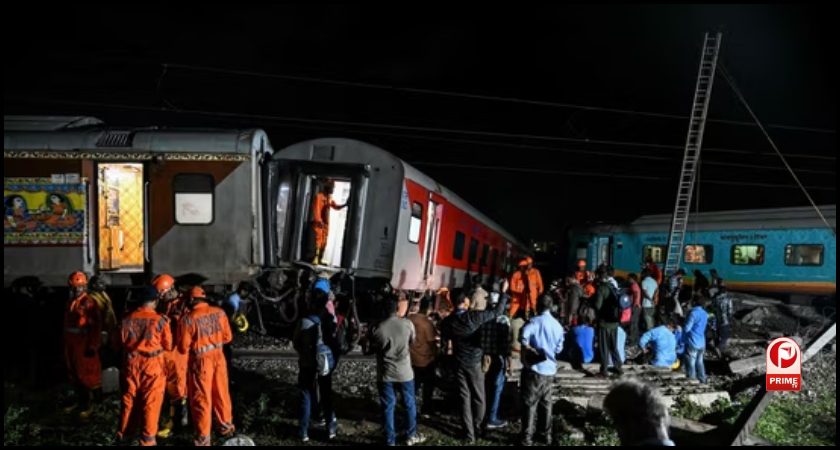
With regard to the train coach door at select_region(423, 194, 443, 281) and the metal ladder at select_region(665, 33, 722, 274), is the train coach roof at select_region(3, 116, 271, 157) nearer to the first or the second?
the train coach door at select_region(423, 194, 443, 281)

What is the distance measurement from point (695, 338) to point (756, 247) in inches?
392

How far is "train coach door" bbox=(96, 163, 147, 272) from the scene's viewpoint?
8719mm

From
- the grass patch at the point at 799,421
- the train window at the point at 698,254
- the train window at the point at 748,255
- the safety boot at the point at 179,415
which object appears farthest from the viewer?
the train window at the point at 698,254

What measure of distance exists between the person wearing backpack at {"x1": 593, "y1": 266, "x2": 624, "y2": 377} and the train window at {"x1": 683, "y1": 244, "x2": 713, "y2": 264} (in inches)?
421

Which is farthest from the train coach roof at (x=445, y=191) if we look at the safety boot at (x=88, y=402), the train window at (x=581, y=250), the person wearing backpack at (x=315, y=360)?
the safety boot at (x=88, y=402)

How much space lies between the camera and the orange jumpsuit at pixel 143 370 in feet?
16.8

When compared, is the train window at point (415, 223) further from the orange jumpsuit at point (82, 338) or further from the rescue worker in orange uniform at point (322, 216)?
the orange jumpsuit at point (82, 338)

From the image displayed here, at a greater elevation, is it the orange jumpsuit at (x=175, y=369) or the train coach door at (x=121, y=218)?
the train coach door at (x=121, y=218)

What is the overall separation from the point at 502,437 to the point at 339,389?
2.57 meters

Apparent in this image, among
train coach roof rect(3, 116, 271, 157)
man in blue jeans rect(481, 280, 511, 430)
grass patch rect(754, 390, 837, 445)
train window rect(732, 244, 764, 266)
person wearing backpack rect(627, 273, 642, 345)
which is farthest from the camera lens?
Result: train window rect(732, 244, 764, 266)

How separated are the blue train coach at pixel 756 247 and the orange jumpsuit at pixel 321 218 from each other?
12.4 meters

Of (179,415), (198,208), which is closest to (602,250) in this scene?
(198,208)

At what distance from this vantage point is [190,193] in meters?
8.68

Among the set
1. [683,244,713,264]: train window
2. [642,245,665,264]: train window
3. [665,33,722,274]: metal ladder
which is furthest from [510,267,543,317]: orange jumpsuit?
[683,244,713,264]: train window
